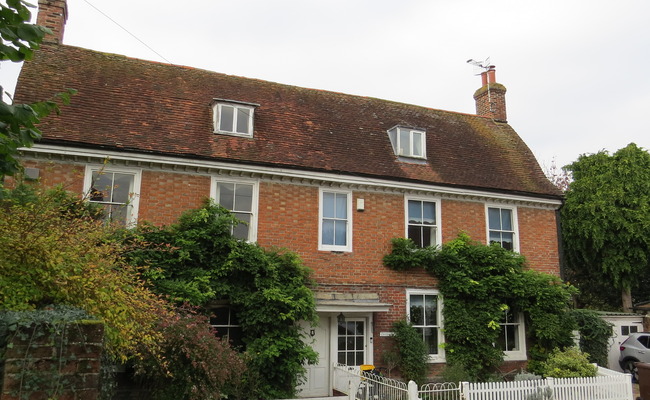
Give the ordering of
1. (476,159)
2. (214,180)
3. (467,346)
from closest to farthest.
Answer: (214,180) < (467,346) < (476,159)

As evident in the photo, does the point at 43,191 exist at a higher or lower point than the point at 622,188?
lower

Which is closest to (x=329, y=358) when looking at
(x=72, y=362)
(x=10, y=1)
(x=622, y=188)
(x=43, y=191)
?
(x=43, y=191)

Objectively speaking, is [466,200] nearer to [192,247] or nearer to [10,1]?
[192,247]

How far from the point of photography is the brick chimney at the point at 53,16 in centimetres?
1461

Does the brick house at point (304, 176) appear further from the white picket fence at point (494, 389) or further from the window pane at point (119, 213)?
the white picket fence at point (494, 389)

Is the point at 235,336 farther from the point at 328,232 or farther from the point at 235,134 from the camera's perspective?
the point at 235,134

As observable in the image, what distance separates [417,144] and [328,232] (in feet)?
14.7

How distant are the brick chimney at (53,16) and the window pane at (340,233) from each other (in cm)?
983

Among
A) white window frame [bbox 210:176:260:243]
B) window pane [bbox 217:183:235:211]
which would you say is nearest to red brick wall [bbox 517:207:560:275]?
white window frame [bbox 210:176:260:243]

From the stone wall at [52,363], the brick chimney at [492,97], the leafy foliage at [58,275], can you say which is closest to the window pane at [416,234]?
the brick chimney at [492,97]

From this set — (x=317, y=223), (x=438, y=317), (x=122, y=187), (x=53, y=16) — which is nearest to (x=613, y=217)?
(x=438, y=317)

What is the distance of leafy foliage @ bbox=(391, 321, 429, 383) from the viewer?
43.8ft

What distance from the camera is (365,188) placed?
14.6m

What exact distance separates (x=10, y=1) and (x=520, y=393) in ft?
39.0
